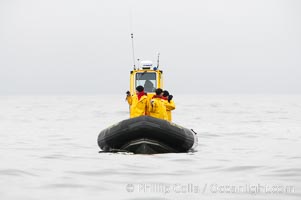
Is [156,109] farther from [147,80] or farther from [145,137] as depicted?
[147,80]

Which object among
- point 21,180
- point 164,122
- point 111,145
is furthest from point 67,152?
point 21,180

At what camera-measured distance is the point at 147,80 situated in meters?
16.8

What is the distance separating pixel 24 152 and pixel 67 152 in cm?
109

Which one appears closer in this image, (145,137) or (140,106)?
(145,137)

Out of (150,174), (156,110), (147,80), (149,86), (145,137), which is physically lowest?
(150,174)

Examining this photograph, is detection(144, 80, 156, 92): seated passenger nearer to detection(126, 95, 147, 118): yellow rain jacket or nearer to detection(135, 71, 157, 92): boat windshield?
detection(135, 71, 157, 92): boat windshield

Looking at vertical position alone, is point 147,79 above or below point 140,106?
above

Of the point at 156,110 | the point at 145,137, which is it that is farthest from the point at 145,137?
Answer: the point at 156,110

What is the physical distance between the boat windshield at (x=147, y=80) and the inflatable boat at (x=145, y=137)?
14.1 feet

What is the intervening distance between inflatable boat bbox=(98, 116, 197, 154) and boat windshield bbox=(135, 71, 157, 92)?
14.1 ft

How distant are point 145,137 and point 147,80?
5129 millimetres

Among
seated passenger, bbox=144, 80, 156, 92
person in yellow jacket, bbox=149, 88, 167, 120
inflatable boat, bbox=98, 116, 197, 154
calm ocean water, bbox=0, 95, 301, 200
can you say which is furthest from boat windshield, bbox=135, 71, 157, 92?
inflatable boat, bbox=98, 116, 197, 154

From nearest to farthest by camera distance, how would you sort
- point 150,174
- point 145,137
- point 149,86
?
point 150,174
point 145,137
point 149,86

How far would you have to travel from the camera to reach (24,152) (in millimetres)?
13594
